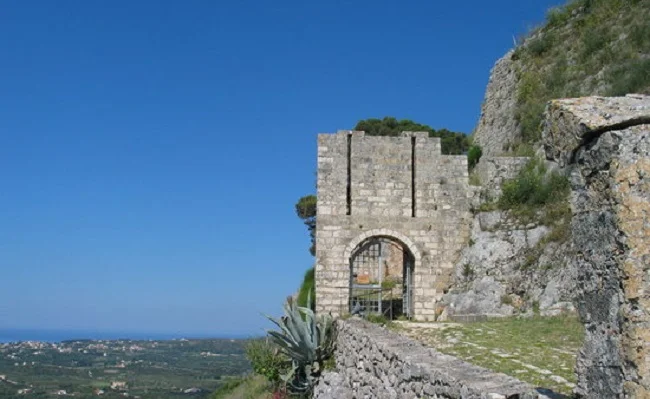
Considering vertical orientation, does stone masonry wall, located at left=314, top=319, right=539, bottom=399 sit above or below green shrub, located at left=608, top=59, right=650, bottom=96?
below

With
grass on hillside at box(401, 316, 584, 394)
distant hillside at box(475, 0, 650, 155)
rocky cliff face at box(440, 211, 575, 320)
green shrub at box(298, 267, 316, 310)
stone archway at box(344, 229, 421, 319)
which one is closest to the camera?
grass on hillside at box(401, 316, 584, 394)

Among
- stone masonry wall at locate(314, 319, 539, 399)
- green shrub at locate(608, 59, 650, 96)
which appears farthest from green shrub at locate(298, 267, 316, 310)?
green shrub at locate(608, 59, 650, 96)

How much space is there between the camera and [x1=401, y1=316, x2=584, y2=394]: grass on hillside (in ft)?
21.7

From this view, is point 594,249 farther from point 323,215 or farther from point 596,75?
point 596,75

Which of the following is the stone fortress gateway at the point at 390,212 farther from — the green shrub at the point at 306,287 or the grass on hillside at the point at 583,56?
the grass on hillside at the point at 583,56

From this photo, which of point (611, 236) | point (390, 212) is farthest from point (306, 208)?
point (611, 236)

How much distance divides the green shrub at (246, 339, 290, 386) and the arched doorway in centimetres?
216

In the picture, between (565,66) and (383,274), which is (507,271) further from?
(383,274)

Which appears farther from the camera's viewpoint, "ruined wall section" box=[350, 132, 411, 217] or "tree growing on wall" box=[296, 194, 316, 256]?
"tree growing on wall" box=[296, 194, 316, 256]

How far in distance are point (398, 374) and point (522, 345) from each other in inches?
91.9

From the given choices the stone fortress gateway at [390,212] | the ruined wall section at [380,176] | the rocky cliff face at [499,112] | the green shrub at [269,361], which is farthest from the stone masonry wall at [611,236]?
the rocky cliff face at [499,112]

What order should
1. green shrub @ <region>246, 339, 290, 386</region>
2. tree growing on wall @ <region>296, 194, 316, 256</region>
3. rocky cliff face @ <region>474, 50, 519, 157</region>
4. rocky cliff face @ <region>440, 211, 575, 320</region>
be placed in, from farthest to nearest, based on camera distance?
tree growing on wall @ <region>296, 194, 316, 256</region>
rocky cliff face @ <region>474, 50, 519, 157</region>
rocky cliff face @ <region>440, 211, 575, 320</region>
green shrub @ <region>246, 339, 290, 386</region>

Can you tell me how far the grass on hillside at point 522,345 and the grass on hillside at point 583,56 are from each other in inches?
324

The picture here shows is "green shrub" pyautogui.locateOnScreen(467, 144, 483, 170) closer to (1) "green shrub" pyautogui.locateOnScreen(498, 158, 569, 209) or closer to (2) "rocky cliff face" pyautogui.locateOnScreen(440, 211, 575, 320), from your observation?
(1) "green shrub" pyautogui.locateOnScreen(498, 158, 569, 209)
